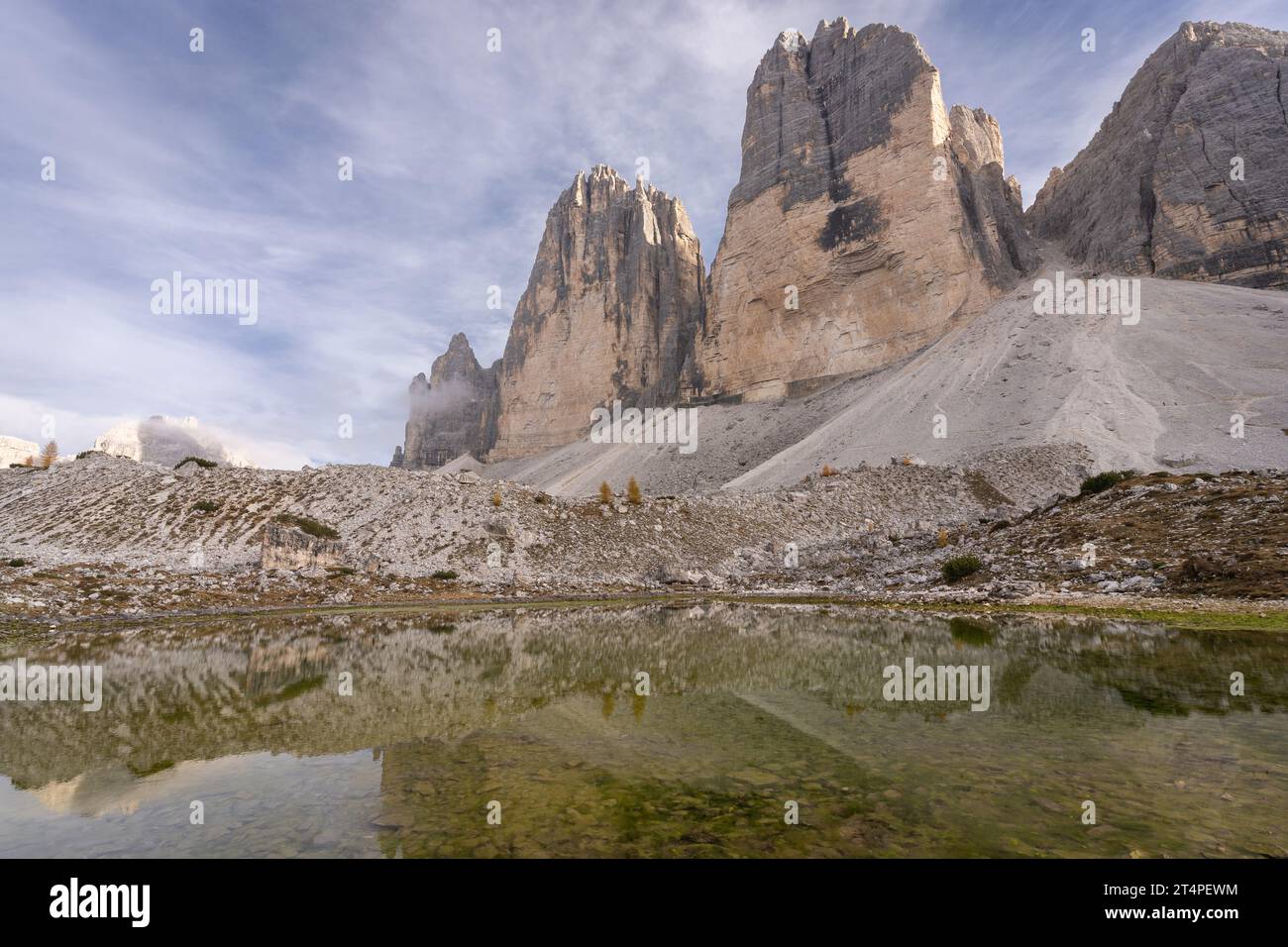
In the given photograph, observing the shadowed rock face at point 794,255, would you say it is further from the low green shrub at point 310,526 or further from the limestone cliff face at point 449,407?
the low green shrub at point 310,526

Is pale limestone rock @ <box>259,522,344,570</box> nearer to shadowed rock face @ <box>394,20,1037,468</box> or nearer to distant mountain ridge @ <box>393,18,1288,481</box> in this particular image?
distant mountain ridge @ <box>393,18,1288,481</box>

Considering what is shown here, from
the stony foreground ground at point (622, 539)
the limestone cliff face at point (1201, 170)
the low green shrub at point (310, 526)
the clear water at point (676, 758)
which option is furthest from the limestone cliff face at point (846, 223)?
the clear water at point (676, 758)

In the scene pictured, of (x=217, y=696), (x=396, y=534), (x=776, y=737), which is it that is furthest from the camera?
(x=396, y=534)

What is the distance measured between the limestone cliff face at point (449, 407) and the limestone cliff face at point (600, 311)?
27146 millimetres

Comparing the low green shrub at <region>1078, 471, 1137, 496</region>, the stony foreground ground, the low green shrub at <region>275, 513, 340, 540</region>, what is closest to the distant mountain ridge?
the stony foreground ground

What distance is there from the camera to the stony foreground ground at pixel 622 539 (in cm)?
1917

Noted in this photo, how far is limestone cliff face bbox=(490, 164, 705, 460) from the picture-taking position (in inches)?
4938

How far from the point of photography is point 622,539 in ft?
115

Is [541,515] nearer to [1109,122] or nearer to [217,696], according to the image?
[217,696]

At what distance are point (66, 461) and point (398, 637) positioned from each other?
1604 inches

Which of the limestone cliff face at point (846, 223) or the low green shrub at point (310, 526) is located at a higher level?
the limestone cliff face at point (846, 223)

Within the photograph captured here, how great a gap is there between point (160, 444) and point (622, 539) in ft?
698
